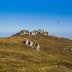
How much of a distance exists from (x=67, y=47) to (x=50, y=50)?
18.4m

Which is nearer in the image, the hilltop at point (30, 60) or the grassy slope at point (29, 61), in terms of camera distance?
the grassy slope at point (29, 61)

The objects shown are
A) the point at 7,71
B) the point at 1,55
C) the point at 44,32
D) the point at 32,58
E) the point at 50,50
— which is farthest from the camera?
the point at 44,32

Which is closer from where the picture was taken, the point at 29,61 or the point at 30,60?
the point at 29,61

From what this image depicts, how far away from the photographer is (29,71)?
5225cm

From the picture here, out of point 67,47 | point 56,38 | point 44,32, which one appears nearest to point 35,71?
point 67,47

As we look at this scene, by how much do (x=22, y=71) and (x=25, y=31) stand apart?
337 feet

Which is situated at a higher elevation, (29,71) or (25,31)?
(25,31)

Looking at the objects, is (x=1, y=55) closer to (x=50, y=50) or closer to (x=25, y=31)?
(x=50, y=50)

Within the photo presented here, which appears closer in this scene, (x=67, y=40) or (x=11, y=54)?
(x=11, y=54)

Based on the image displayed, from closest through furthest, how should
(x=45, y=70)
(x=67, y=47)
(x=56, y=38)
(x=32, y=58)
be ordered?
(x=45, y=70) → (x=32, y=58) → (x=67, y=47) → (x=56, y=38)

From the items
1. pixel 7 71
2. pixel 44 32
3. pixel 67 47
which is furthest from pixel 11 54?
pixel 44 32

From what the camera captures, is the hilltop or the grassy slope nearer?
the grassy slope

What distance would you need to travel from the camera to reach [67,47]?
415 feet

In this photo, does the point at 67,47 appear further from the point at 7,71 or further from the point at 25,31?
the point at 7,71
